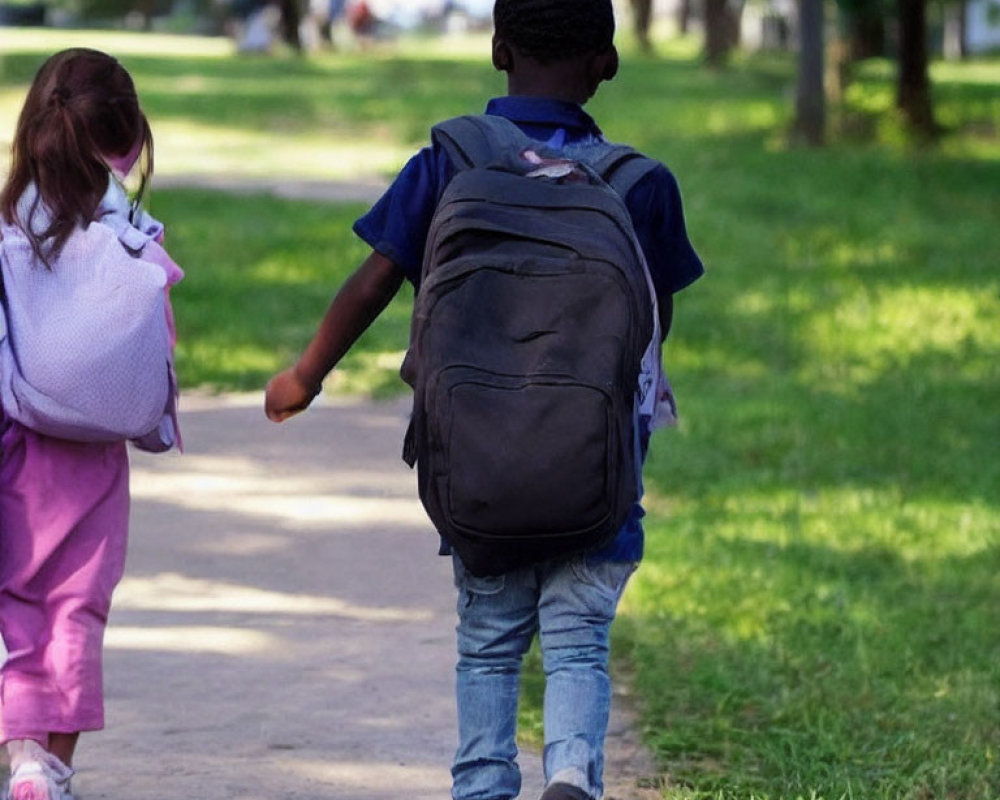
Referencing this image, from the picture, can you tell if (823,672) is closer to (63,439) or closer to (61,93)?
(63,439)

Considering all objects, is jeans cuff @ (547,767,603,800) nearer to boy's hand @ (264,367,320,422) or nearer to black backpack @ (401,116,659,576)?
black backpack @ (401,116,659,576)

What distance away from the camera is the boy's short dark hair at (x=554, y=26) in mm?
3637

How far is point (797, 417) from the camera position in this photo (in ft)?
28.8

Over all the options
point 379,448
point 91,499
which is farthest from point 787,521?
point 91,499

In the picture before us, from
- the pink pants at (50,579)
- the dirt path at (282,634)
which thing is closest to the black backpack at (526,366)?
the pink pants at (50,579)

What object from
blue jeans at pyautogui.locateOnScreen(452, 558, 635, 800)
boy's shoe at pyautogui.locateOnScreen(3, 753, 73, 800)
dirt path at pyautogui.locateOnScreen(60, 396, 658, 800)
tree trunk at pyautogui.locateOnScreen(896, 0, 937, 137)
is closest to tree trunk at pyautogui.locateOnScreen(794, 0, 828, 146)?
tree trunk at pyautogui.locateOnScreen(896, 0, 937, 137)

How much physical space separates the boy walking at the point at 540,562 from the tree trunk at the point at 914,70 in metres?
16.2

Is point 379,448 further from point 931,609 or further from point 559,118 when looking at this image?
point 559,118

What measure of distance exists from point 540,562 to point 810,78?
15901 millimetres

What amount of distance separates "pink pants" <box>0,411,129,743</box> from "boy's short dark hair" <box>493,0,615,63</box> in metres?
1.22

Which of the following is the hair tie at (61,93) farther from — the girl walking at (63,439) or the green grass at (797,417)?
the green grass at (797,417)

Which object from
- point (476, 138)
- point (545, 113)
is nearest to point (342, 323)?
point (476, 138)

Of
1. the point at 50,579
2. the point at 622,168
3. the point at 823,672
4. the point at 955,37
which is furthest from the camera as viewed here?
the point at 955,37

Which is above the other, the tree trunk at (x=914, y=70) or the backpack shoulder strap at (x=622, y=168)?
the backpack shoulder strap at (x=622, y=168)
